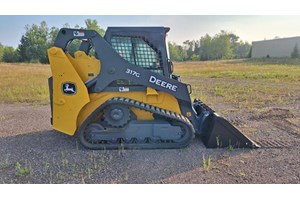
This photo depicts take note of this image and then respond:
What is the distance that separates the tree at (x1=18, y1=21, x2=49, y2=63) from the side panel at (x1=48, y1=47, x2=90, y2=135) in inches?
1958

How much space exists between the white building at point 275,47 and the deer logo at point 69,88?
2379 inches

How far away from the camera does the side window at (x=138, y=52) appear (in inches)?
189

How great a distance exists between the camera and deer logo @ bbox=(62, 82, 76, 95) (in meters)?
4.61

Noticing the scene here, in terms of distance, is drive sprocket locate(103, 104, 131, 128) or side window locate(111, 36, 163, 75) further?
side window locate(111, 36, 163, 75)

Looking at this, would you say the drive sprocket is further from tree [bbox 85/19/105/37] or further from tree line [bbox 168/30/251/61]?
tree line [bbox 168/30/251/61]

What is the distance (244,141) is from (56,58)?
152 inches

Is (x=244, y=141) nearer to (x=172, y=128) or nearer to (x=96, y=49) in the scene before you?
(x=172, y=128)

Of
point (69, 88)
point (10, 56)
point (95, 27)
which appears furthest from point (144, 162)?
point (10, 56)

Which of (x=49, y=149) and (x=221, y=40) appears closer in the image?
(x=49, y=149)

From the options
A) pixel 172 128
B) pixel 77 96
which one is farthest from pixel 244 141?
pixel 77 96

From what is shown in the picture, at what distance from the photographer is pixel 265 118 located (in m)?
6.75

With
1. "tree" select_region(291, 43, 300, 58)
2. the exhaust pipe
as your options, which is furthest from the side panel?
"tree" select_region(291, 43, 300, 58)

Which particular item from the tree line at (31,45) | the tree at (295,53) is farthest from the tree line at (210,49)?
the tree line at (31,45)

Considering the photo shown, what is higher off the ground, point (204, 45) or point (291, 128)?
point (204, 45)
